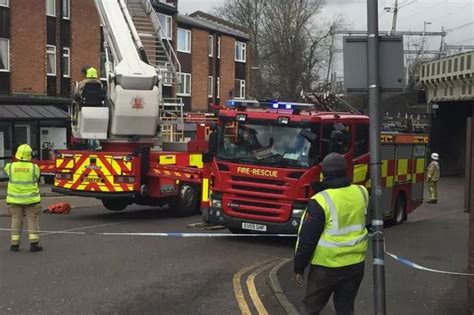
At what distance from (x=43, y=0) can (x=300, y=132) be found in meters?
19.7

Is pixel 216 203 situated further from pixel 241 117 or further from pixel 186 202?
pixel 186 202

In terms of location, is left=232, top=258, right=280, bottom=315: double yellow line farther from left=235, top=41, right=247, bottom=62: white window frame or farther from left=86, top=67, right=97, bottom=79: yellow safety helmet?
left=235, top=41, right=247, bottom=62: white window frame

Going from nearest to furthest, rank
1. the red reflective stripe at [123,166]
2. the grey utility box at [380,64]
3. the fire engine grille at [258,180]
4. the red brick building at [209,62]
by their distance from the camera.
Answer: the grey utility box at [380,64], the fire engine grille at [258,180], the red reflective stripe at [123,166], the red brick building at [209,62]

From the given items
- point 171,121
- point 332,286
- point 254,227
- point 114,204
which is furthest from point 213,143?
point 332,286

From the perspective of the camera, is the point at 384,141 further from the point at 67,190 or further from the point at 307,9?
the point at 307,9

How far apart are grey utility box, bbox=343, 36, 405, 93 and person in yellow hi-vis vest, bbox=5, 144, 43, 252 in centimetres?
634

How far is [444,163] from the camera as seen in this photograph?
3888 cm

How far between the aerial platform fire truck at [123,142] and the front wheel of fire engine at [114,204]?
0.93 meters

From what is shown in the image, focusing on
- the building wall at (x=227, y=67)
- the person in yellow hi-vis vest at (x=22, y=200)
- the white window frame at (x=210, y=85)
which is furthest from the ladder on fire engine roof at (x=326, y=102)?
the building wall at (x=227, y=67)

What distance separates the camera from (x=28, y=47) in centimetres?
2617

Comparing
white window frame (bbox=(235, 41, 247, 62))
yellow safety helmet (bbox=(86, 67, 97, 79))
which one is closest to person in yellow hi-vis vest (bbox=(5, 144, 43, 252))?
yellow safety helmet (bbox=(86, 67, 97, 79))

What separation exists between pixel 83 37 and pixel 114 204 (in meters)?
15.6

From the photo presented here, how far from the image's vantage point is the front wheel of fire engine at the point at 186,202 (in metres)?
15.4

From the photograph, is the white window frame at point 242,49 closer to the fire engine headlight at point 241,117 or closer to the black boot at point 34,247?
the fire engine headlight at point 241,117
